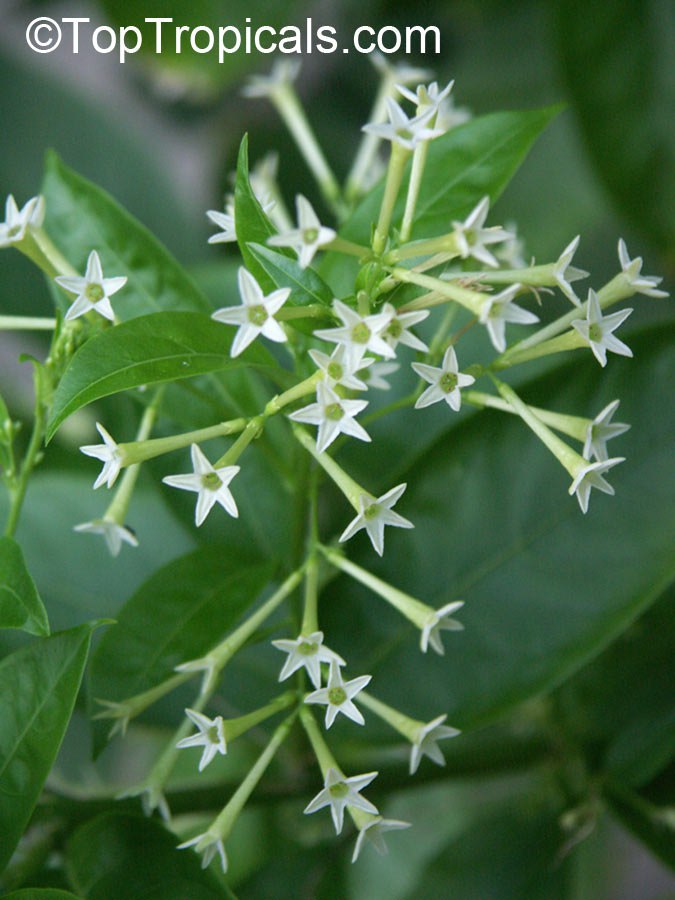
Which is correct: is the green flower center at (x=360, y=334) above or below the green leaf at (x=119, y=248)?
above

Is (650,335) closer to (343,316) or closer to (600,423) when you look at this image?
(600,423)

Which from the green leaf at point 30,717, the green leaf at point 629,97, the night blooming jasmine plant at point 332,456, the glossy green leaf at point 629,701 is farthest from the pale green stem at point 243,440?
the green leaf at point 629,97

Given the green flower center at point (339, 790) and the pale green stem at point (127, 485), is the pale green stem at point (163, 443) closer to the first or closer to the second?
the pale green stem at point (127, 485)

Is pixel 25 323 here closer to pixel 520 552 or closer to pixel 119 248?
pixel 119 248

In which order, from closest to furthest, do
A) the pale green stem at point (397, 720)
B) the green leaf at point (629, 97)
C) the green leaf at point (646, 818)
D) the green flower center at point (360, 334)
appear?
the green flower center at point (360, 334) < the pale green stem at point (397, 720) < the green leaf at point (646, 818) < the green leaf at point (629, 97)

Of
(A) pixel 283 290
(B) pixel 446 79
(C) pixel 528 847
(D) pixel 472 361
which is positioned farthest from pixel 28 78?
(C) pixel 528 847

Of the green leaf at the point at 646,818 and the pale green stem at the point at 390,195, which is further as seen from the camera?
the green leaf at the point at 646,818

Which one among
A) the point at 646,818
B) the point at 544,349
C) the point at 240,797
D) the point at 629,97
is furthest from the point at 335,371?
the point at 629,97
